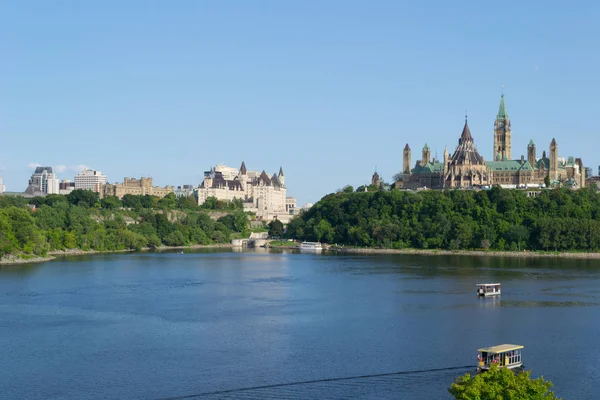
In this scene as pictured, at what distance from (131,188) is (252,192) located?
2743cm

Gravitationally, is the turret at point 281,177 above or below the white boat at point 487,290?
above

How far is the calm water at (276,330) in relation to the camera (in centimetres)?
2830

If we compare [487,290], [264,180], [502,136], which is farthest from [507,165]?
[487,290]

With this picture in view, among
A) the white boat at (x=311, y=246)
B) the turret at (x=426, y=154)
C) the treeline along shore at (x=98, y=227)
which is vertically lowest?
the white boat at (x=311, y=246)

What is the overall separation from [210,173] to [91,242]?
92.2 meters

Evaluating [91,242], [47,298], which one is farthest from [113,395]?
[91,242]

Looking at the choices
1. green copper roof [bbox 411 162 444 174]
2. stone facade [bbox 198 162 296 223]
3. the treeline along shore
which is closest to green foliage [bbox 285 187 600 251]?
the treeline along shore

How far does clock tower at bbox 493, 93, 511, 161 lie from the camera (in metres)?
130

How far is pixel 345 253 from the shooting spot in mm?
97875

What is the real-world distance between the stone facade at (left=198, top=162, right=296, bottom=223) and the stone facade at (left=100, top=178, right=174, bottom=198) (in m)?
10.5

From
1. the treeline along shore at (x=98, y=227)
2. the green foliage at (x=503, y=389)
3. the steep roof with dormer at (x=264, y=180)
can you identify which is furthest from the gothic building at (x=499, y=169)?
the green foliage at (x=503, y=389)

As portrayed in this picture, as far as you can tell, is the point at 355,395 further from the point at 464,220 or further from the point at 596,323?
the point at 464,220

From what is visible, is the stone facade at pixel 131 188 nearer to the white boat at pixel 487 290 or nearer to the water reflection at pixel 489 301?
the white boat at pixel 487 290

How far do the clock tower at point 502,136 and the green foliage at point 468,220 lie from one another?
2613 cm
